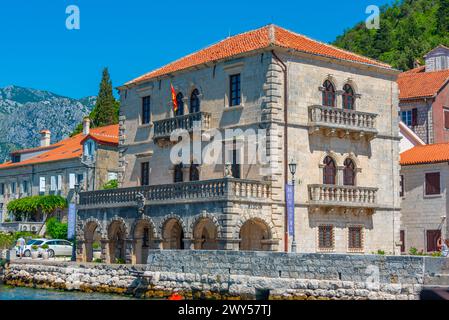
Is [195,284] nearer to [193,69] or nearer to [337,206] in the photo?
[337,206]

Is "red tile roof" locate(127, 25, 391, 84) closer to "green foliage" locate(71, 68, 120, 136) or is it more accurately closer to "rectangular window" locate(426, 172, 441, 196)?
"rectangular window" locate(426, 172, 441, 196)

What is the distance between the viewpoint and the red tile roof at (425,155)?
42.8m

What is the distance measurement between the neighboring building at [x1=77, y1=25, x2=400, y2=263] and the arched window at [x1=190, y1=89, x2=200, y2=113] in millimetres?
51

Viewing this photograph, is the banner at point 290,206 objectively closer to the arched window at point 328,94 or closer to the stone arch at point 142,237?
the arched window at point 328,94

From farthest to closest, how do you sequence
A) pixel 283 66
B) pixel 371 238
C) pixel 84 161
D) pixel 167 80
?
pixel 84 161 → pixel 167 80 → pixel 371 238 → pixel 283 66

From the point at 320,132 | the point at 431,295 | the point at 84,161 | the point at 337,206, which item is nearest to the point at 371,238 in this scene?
the point at 337,206

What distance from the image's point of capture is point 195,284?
32531mm

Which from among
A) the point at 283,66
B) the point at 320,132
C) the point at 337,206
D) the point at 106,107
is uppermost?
the point at 106,107

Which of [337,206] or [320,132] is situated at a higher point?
[320,132]

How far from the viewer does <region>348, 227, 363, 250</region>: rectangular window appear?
124 feet

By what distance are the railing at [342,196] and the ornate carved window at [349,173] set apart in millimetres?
753

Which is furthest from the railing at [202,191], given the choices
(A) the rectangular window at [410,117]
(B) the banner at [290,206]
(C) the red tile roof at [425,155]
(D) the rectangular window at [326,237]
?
(A) the rectangular window at [410,117]

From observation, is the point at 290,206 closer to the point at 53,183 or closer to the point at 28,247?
the point at 28,247
